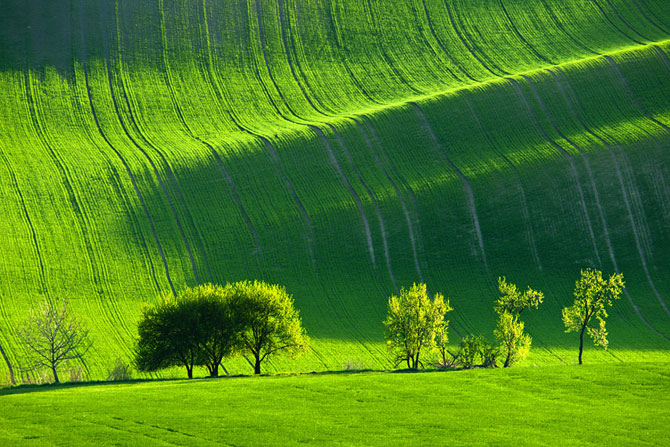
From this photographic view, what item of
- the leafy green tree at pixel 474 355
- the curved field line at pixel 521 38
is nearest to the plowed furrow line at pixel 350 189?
the leafy green tree at pixel 474 355

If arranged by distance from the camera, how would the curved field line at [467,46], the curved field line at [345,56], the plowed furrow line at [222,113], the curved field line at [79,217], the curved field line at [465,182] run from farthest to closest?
1. the curved field line at [467,46]
2. the curved field line at [345,56]
3. the plowed furrow line at [222,113]
4. the curved field line at [465,182]
5. the curved field line at [79,217]

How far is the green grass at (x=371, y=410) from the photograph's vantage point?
94.3ft

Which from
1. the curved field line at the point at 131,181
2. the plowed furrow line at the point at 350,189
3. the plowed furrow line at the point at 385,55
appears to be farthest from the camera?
the plowed furrow line at the point at 385,55

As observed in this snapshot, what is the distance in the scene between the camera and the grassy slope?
7025 cm

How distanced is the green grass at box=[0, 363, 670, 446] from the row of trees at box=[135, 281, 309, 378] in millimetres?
9205

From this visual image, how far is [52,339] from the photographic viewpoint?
2030 inches

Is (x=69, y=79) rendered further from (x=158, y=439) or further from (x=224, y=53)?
(x=158, y=439)

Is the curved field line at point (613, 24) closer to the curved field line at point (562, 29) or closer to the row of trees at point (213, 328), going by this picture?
the curved field line at point (562, 29)

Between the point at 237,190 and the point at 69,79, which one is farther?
the point at 69,79

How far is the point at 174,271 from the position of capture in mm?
72375

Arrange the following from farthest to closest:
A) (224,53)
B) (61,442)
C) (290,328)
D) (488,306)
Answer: (224,53) < (488,306) < (290,328) < (61,442)

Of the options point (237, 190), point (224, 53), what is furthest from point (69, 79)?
point (237, 190)

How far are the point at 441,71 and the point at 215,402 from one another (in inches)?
3408

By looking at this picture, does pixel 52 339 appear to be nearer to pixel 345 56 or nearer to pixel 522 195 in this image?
pixel 522 195
